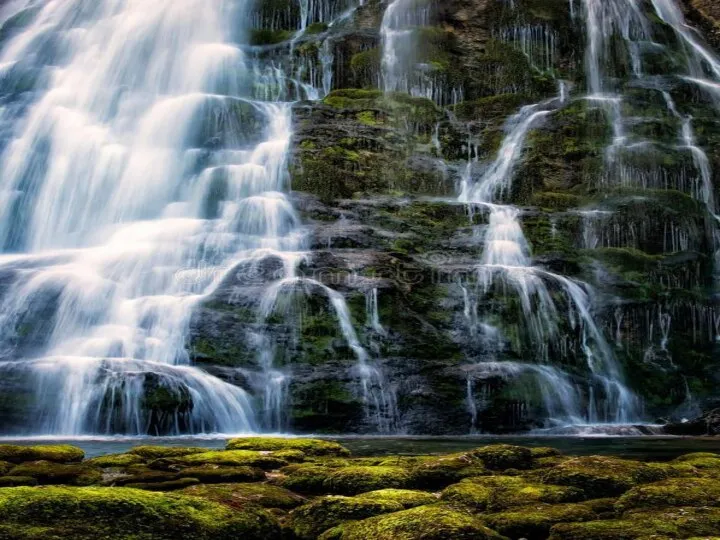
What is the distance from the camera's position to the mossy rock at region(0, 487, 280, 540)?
407 centimetres

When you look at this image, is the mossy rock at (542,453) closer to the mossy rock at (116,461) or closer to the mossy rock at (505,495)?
the mossy rock at (505,495)

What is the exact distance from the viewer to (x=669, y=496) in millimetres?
5746

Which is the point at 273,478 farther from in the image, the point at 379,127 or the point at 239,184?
the point at 379,127

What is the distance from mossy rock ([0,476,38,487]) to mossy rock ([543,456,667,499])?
473 centimetres

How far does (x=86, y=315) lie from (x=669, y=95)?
27733 millimetres

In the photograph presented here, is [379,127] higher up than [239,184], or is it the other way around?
[379,127]

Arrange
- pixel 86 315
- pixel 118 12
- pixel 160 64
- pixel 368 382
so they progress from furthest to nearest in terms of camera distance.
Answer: pixel 118 12 → pixel 160 64 → pixel 86 315 → pixel 368 382

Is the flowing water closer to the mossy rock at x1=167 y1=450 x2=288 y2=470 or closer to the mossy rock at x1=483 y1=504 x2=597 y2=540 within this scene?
the mossy rock at x1=167 y1=450 x2=288 y2=470

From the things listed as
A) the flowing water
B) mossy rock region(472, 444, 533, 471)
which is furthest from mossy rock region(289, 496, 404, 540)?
the flowing water

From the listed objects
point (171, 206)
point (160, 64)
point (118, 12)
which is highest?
point (118, 12)

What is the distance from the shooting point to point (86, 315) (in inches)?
770

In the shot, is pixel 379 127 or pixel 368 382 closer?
pixel 368 382

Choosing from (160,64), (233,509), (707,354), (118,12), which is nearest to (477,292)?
(707,354)

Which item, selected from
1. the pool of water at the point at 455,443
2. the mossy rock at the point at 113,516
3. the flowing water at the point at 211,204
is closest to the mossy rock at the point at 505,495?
the mossy rock at the point at 113,516
